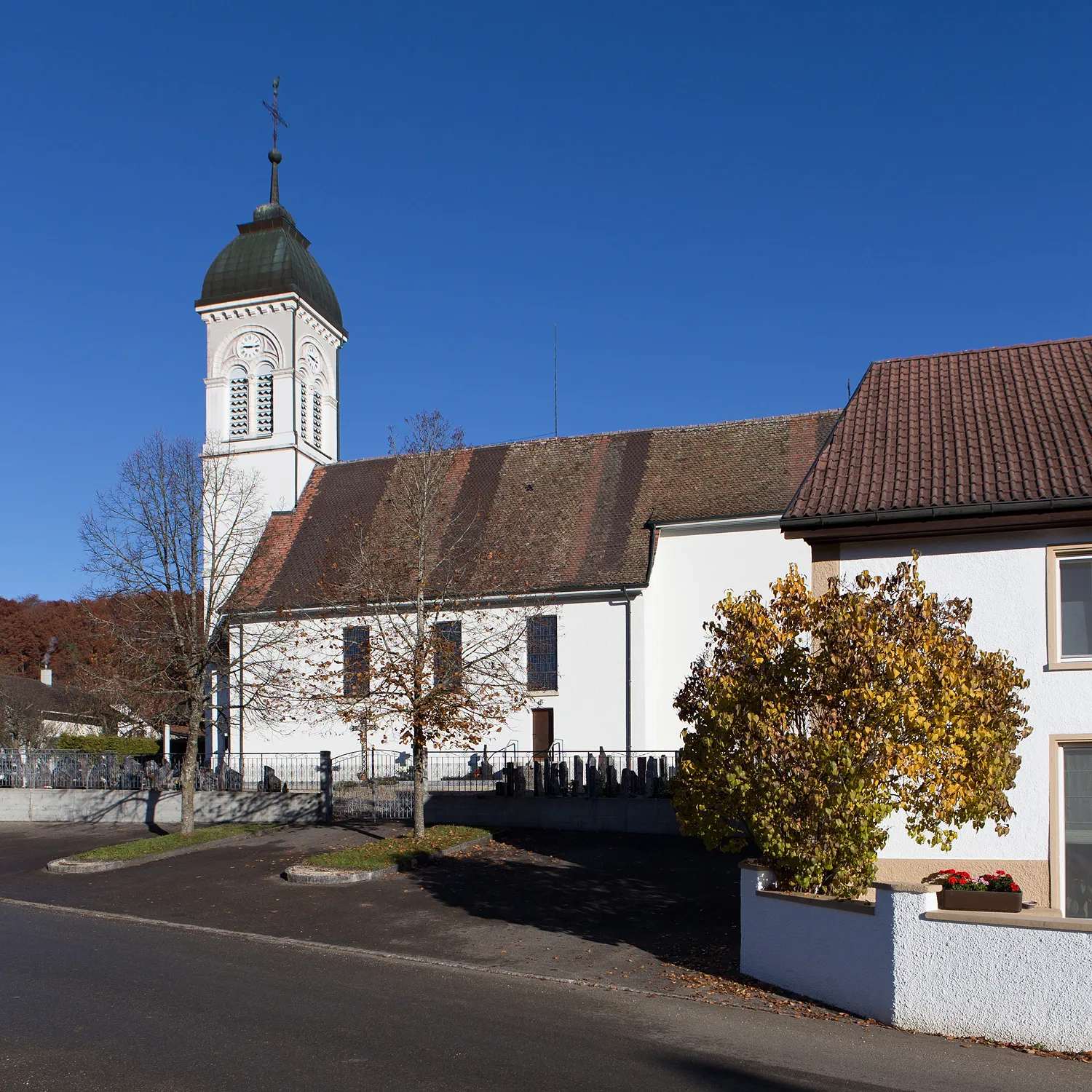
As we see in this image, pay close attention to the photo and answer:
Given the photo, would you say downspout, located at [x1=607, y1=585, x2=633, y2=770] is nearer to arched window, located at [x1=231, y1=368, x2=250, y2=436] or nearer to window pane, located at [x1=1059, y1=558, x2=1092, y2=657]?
window pane, located at [x1=1059, y1=558, x2=1092, y2=657]

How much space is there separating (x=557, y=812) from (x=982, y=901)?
13825mm

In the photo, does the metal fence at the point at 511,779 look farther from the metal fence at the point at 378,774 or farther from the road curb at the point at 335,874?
the road curb at the point at 335,874

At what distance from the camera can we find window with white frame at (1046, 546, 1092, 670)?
12.5 metres

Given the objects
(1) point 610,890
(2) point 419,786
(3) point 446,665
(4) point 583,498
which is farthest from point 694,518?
(1) point 610,890

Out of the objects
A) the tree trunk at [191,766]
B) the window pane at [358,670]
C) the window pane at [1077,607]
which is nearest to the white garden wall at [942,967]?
the window pane at [1077,607]

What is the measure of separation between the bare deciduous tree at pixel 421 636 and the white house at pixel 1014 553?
9.04 metres

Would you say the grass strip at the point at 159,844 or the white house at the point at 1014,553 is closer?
the white house at the point at 1014,553

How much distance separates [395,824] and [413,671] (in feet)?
15.9

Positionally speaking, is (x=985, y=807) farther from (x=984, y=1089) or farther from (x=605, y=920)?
(x=605, y=920)

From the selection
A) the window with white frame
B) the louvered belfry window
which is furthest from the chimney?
the window with white frame

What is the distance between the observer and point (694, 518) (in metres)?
30.1

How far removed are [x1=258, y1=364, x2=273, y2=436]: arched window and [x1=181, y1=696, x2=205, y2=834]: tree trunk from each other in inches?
713

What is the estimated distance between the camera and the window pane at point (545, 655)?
30.2 meters

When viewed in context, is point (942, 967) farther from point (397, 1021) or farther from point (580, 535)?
point (580, 535)
